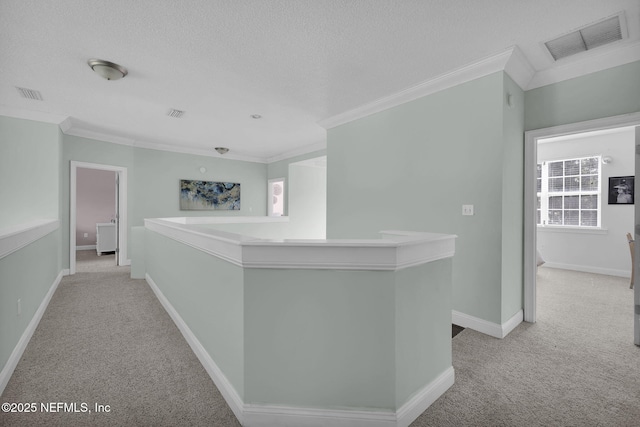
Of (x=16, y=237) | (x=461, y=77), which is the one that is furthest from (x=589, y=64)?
(x=16, y=237)

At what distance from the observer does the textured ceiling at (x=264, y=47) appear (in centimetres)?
204

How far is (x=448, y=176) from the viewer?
298 centimetres

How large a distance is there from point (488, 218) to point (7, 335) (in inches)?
150

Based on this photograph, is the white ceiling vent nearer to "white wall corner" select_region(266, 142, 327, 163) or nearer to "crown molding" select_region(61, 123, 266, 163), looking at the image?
"white wall corner" select_region(266, 142, 327, 163)

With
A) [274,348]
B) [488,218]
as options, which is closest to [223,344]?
[274,348]

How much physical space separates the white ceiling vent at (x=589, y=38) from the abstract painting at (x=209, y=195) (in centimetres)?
629

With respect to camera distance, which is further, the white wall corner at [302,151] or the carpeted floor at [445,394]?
the white wall corner at [302,151]

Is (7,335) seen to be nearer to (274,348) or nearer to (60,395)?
(60,395)

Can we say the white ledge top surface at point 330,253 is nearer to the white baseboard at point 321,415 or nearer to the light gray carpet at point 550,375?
the white baseboard at point 321,415

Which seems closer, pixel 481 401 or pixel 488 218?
pixel 481 401

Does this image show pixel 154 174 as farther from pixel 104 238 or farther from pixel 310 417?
pixel 310 417

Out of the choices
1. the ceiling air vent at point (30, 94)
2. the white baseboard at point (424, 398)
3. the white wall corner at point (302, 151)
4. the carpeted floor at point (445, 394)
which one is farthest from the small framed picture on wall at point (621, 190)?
the ceiling air vent at point (30, 94)

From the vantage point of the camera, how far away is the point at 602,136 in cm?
500

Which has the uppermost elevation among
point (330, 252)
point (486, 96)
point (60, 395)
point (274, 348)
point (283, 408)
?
point (486, 96)
